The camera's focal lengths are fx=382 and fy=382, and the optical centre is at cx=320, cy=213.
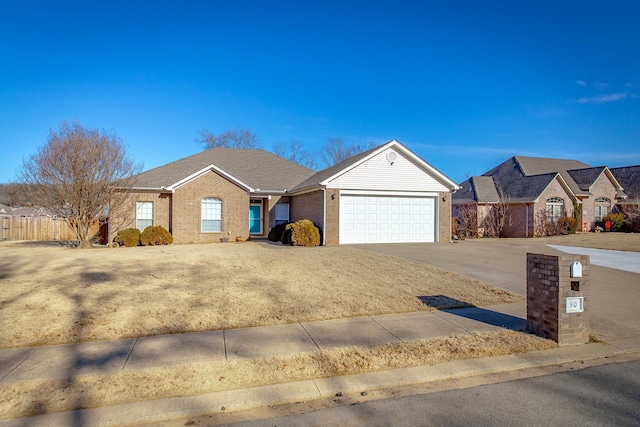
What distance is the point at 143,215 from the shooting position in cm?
1991

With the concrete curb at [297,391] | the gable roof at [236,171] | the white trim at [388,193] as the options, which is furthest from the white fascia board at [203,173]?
the concrete curb at [297,391]

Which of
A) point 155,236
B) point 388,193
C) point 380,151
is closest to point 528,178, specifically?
point 388,193

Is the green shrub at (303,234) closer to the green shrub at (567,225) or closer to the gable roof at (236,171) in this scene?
the gable roof at (236,171)

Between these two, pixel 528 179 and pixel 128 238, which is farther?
pixel 528 179

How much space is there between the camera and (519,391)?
13.3 feet

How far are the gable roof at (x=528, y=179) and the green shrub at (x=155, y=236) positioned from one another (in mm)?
20526

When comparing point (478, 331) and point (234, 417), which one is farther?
point (478, 331)

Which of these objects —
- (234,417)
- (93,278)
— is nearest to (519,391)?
(234,417)

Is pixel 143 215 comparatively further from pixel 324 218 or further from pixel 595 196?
pixel 595 196

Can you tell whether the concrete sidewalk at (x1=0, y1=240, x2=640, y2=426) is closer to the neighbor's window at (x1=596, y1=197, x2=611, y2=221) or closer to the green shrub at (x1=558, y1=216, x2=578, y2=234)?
the green shrub at (x1=558, y1=216, x2=578, y2=234)

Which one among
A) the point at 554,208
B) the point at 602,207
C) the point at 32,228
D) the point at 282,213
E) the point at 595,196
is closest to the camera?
the point at 282,213

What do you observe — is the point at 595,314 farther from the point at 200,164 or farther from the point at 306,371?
the point at 200,164

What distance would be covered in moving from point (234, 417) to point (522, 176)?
1262 inches

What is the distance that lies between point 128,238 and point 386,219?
12.3 m
